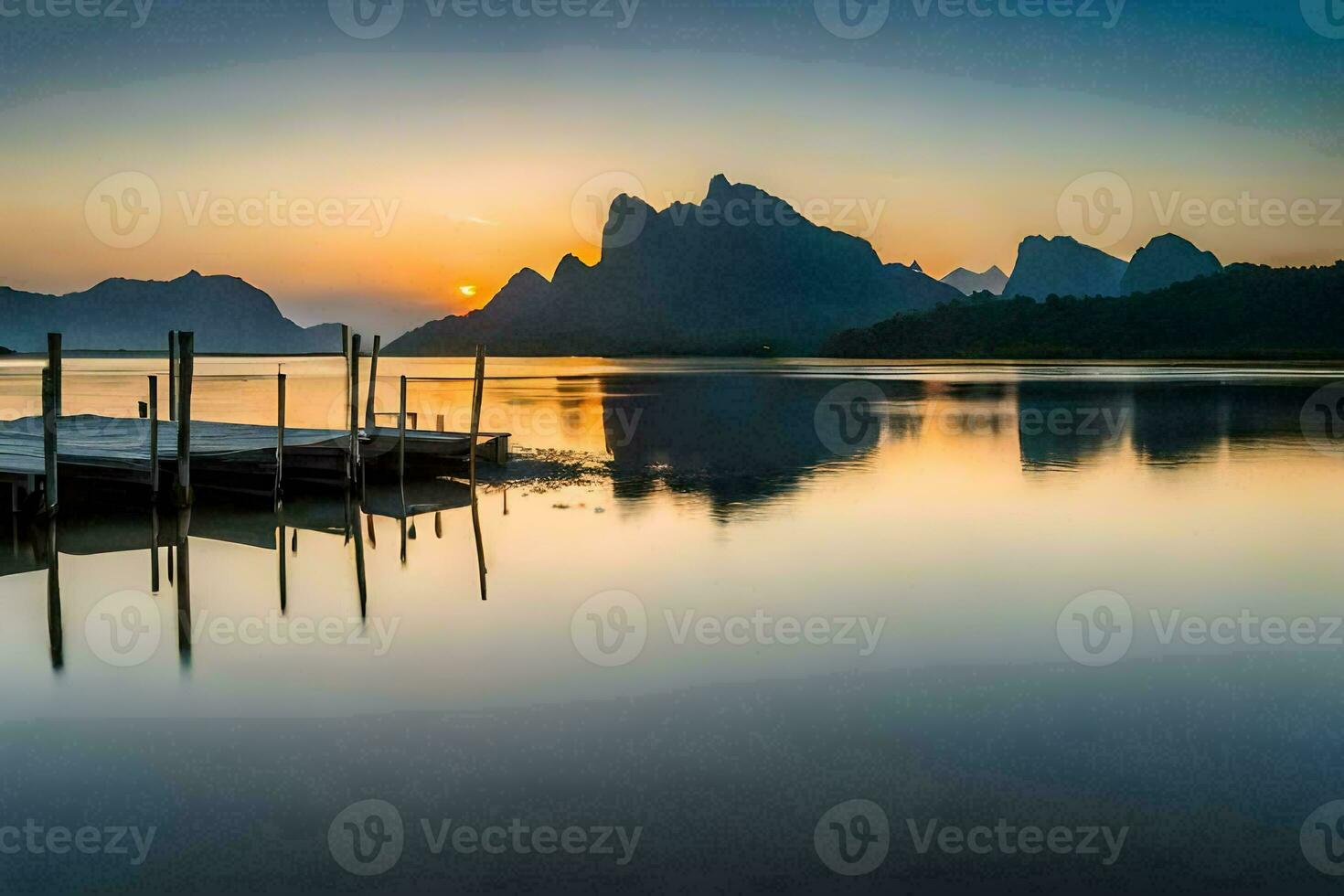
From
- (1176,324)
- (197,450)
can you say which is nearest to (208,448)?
(197,450)

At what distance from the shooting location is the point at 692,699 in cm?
949

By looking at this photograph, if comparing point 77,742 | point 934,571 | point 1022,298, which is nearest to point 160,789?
point 77,742

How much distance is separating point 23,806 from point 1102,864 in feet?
23.6

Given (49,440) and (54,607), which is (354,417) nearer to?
(49,440)

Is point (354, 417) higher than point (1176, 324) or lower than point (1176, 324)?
lower

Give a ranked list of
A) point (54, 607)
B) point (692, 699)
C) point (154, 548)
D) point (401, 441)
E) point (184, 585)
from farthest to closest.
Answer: point (401, 441) < point (154, 548) < point (184, 585) < point (54, 607) < point (692, 699)

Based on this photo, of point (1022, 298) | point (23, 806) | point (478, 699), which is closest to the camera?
point (23, 806)

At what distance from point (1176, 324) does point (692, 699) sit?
544ft

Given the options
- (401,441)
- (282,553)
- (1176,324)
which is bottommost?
(282,553)

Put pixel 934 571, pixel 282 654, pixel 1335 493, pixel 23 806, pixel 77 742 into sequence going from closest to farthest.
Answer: pixel 23 806
pixel 77 742
pixel 282 654
pixel 934 571
pixel 1335 493

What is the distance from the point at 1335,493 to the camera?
22719 millimetres

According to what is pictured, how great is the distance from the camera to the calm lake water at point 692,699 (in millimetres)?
6574

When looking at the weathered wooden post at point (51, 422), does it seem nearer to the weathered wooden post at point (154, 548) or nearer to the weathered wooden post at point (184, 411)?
the weathered wooden post at point (154, 548)

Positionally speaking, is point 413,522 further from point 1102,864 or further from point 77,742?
point 1102,864
